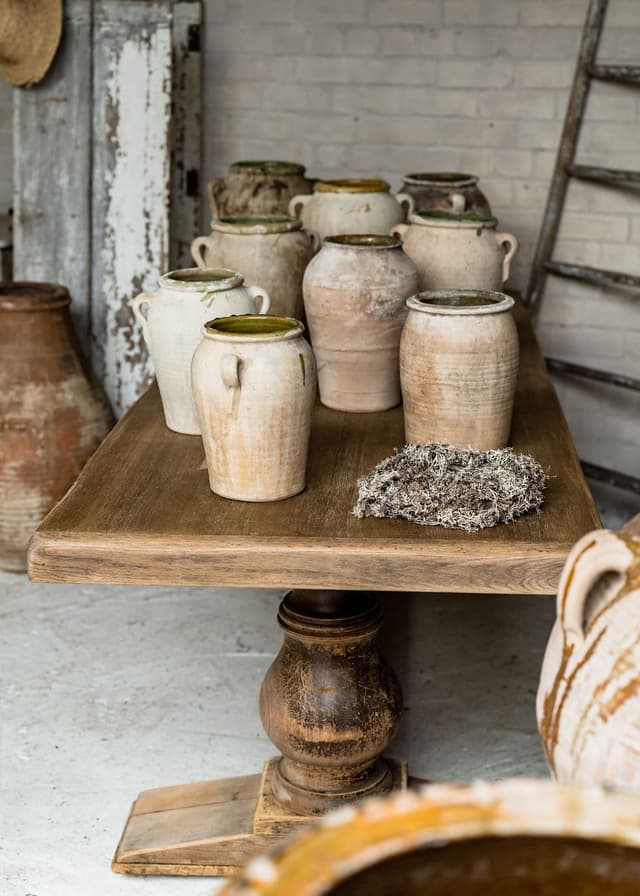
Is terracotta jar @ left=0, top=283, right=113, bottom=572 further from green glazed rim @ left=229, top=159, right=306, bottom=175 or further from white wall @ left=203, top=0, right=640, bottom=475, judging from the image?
white wall @ left=203, top=0, right=640, bottom=475

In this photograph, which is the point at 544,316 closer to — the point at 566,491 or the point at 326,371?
the point at 326,371

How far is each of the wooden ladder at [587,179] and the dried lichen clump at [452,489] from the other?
1666 mm

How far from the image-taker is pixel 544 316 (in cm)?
354

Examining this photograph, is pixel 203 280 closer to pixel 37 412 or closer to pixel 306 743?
pixel 306 743

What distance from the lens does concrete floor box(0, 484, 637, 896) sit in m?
2.02

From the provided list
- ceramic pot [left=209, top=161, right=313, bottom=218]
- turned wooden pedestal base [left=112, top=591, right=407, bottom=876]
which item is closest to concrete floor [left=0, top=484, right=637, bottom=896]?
turned wooden pedestal base [left=112, top=591, right=407, bottom=876]

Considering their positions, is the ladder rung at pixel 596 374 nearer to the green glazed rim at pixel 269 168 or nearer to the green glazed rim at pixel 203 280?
the green glazed rim at pixel 269 168

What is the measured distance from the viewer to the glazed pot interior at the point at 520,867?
743mm

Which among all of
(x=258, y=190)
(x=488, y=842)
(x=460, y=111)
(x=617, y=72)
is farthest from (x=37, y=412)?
(x=488, y=842)

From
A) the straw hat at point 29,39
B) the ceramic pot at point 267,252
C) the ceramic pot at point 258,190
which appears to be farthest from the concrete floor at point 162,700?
the straw hat at point 29,39

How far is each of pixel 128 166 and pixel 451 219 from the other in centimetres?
118

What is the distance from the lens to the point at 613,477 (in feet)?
10.6

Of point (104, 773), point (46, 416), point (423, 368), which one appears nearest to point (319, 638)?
point (423, 368)

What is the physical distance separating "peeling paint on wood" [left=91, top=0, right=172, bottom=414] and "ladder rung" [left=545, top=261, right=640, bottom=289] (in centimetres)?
113
